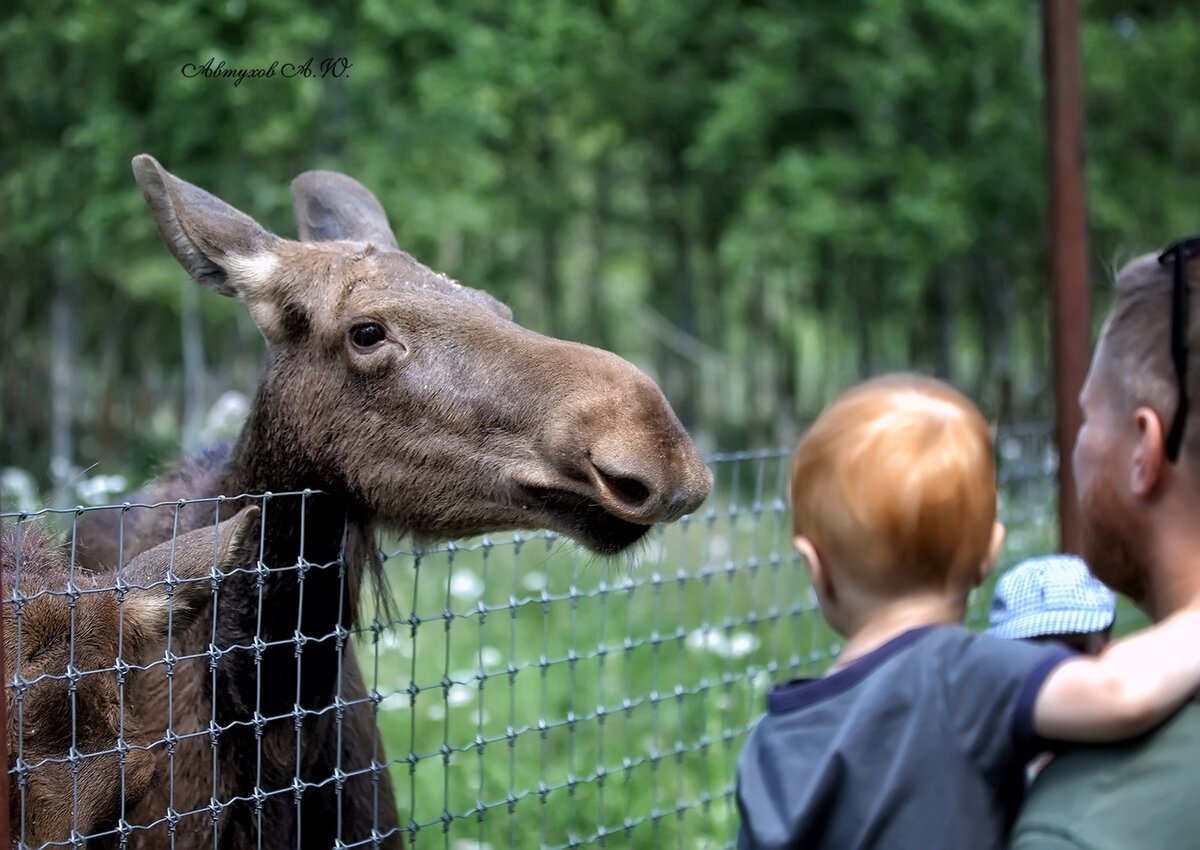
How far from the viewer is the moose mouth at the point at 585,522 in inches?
119

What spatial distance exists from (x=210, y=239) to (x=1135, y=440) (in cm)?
233

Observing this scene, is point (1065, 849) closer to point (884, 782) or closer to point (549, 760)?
point (884, 782)

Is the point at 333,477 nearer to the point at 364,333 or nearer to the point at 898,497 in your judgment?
the point at 364,333

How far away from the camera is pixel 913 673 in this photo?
82.3 inches

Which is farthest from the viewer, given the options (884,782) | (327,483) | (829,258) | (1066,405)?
(829,258)

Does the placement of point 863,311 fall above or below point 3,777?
above

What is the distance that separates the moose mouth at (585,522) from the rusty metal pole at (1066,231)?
2.20 m

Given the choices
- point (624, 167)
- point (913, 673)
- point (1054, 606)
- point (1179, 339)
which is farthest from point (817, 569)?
point (624, 167)

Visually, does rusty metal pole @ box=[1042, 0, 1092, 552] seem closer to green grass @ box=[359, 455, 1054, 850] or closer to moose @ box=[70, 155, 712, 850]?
green grass @ box=[359, 455, 1054, 850]

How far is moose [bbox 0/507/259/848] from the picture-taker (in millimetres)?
2732

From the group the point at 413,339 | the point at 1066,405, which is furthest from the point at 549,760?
the point at 413,339

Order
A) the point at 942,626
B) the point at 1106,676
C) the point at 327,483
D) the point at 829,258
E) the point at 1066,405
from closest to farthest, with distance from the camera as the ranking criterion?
1. the point at 1106,676
2. the point at 942,626
3. the point at 327,483
4. the point at 1066,405
5. the point at 829,258

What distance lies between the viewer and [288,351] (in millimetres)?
3383

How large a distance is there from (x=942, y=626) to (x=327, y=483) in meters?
Result: 1.66
